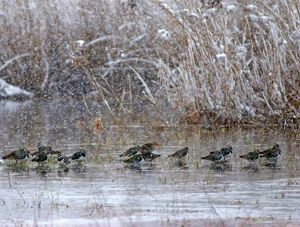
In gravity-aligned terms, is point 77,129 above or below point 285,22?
below

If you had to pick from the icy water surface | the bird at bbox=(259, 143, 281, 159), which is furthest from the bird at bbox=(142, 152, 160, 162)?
the bird at bbox=(259, 143, 281, 159)

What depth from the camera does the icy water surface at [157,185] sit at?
9.55m

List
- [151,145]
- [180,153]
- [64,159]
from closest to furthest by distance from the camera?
[64,159] < [180,153] < [151,145]

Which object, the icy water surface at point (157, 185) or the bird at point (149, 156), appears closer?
the icy water surface at point (157, 185)

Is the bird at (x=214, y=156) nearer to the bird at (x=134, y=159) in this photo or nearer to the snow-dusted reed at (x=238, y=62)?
the bird at (x=134, y=159)

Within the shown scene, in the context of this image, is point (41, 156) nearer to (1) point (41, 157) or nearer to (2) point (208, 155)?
(1) point (41, 157)

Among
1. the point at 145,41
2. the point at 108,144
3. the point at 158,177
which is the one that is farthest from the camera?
the point at 145,41

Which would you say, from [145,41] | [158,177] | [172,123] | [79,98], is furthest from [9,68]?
[158,177]

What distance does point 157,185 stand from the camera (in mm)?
11539

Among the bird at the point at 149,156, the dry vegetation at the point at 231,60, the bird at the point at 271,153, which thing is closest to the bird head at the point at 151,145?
the bird at the point at 149,156

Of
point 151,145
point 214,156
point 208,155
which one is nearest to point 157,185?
point 214,156

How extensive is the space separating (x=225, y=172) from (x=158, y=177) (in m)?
0.91

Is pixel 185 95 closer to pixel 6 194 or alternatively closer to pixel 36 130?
pixel 36 130

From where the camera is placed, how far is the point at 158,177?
12203 millimetres
